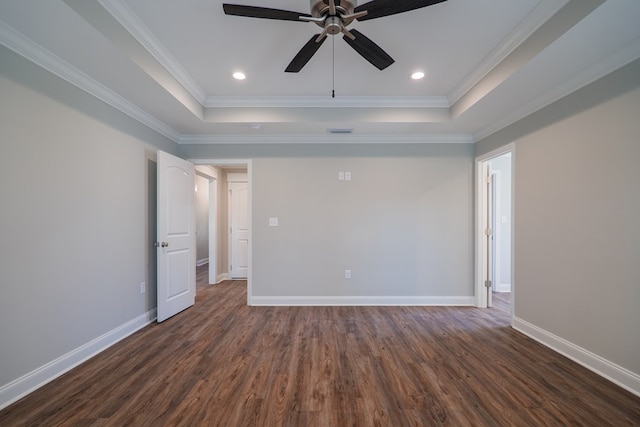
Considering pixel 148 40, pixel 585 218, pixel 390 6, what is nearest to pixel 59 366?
pixel 148 40

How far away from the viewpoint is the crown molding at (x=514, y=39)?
5.51 feet

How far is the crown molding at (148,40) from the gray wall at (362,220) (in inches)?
44.5

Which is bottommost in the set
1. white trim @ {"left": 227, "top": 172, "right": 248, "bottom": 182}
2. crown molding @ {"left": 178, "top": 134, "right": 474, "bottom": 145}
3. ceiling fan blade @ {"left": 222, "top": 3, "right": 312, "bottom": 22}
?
white trim @ {"left": 227, "top": 172, "right": 248, "bottom": 182}

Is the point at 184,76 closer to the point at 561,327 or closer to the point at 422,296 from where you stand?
the point at 422,296

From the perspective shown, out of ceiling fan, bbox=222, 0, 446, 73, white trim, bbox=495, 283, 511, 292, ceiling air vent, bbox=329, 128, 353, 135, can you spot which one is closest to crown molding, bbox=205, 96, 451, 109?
ceiling air vent, bbox=329, 128, 353, 135

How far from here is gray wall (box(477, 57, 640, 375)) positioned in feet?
5.86

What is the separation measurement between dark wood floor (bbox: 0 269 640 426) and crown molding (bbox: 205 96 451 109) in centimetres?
271

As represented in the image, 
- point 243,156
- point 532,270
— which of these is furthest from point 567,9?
point 243,156

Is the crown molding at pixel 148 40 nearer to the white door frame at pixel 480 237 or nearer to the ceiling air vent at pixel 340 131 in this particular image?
the ceiling air vent at pixel 340 131

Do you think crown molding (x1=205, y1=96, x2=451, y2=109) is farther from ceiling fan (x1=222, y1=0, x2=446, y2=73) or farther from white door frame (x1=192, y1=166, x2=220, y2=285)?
white door frame (x1=192, y1=166, x2=220, y2=285)

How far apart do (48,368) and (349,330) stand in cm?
257

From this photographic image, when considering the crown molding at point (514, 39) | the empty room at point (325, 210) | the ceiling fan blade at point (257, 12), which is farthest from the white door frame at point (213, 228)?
the crown molding at point (514, 39)

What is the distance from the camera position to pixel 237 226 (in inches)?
202

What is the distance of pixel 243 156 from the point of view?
3.62 m
